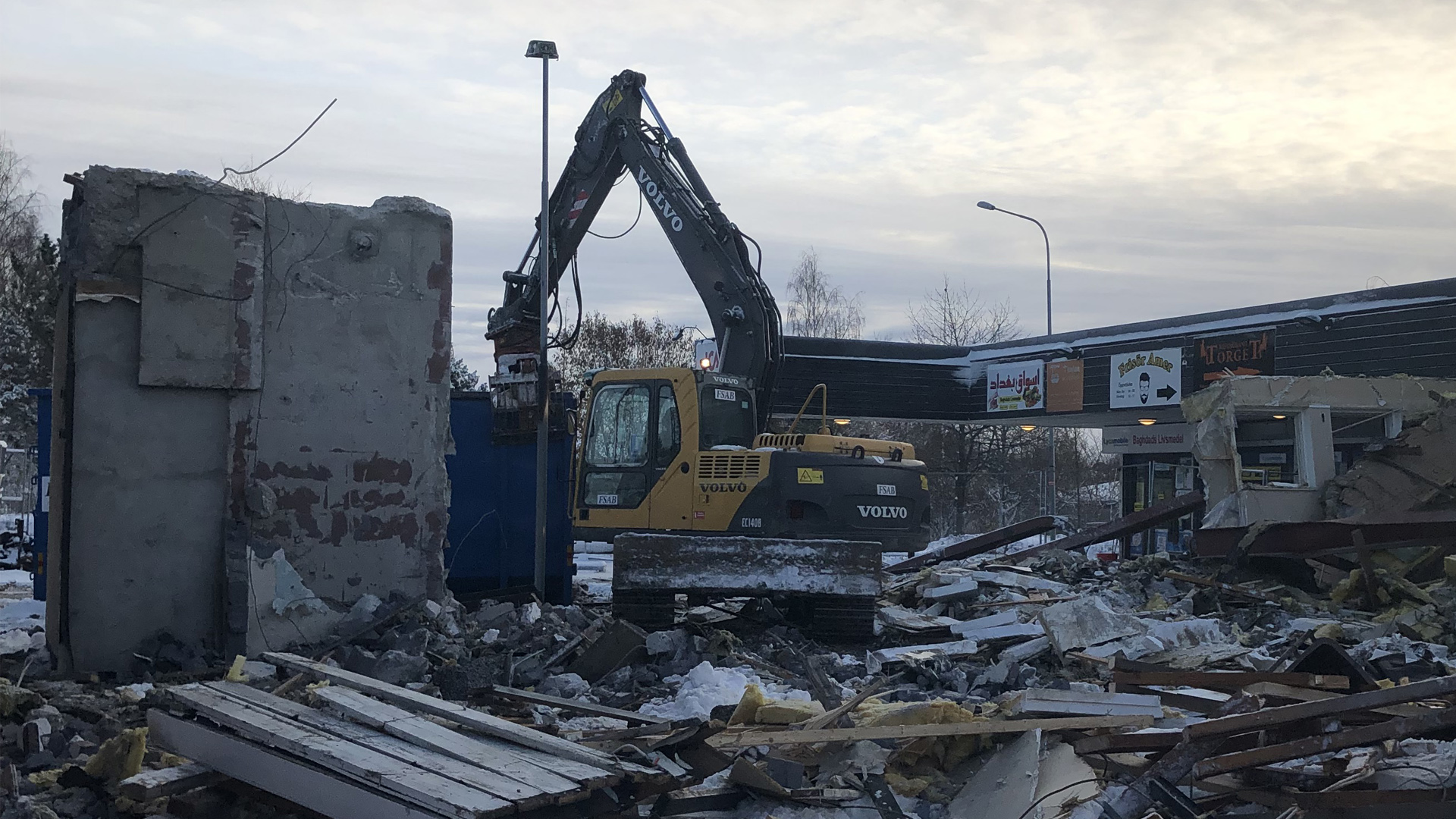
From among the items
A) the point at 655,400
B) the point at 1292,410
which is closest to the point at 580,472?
the point at 655,400

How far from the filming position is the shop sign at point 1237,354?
71.7 feet

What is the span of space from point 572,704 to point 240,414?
3.44 meters

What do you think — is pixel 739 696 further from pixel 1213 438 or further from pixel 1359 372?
pixel 1359 372

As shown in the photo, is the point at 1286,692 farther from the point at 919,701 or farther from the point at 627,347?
the point at 627,347

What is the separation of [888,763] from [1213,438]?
9.34 metres

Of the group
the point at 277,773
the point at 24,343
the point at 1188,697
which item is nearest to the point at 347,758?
the point at 277,773

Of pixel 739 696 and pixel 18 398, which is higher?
pixel 18 398

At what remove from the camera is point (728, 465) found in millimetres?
11516

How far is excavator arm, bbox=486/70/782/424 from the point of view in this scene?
13398 mm

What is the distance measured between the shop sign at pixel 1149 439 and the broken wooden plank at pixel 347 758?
19.1m

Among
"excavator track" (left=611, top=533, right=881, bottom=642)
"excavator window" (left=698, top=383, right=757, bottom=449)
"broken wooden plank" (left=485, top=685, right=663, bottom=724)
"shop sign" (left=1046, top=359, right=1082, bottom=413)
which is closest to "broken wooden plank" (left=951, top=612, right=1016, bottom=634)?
"excavator track" (left=611, top=533, right=881, bottom=642)

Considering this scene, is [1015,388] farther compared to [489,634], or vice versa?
[1015,388]

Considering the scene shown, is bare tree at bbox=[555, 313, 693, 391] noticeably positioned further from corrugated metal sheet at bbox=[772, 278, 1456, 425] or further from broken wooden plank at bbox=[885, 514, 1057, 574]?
broken wooden plank at bbox=[885, 514, 1057, 574]

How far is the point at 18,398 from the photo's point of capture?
30.3 meters
